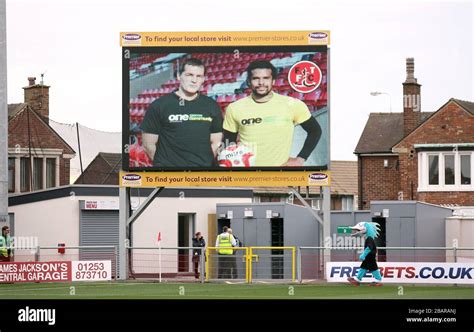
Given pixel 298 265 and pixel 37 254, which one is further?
pixel 37 254

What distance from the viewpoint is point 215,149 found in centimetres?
4247

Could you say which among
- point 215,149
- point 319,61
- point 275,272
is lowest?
point 275,272

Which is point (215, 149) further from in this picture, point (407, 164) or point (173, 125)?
point (407, 164)

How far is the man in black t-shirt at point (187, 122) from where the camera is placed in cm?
4222

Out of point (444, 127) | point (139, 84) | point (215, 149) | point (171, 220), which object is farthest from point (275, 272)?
point (444, 127)

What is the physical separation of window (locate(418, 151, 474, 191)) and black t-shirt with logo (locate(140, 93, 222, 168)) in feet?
78.5

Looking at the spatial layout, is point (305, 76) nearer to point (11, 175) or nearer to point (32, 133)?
point (11, 175)

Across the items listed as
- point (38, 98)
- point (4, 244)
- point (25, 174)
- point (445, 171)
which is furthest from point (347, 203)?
point (4, 244)

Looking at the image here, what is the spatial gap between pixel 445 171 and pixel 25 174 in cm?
2037

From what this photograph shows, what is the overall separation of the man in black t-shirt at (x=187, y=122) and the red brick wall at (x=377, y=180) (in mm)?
30237

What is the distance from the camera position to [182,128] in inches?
1665

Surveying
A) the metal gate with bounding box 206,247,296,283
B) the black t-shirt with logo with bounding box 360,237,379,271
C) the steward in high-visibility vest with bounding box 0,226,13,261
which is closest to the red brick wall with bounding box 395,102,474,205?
the metal gate with bounding box 206,247,296,283

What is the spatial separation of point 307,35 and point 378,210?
9702mm

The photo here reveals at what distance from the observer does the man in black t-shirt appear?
4222 centimetres
